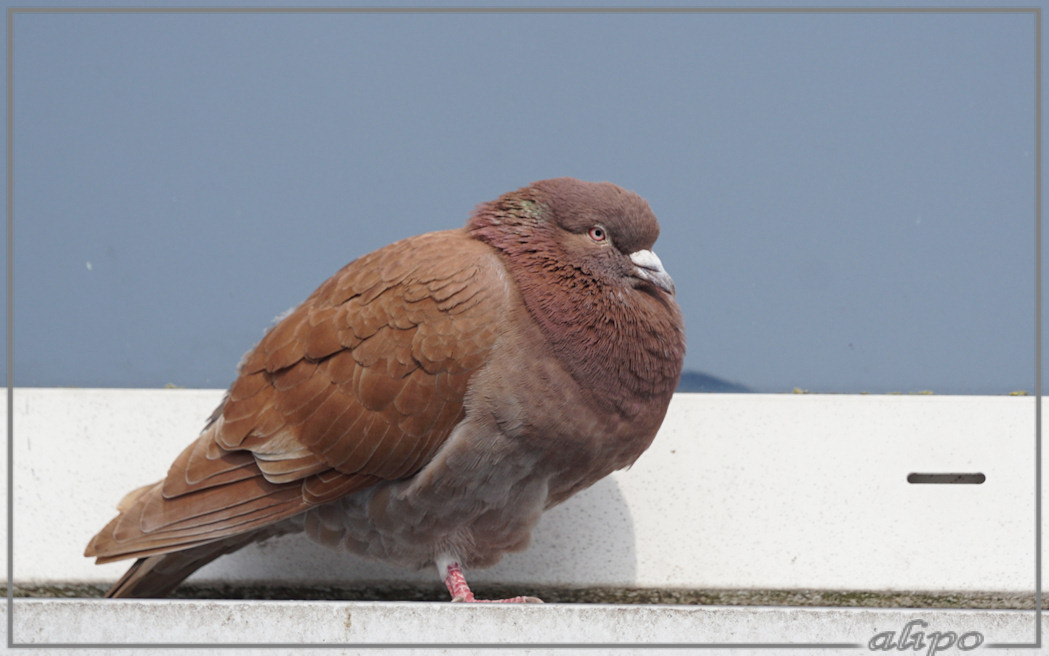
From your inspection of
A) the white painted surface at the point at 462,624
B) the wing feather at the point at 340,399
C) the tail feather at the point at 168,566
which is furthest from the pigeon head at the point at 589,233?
the tail feather at the point at 168,566

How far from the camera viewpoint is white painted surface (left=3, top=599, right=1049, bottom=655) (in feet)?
8.14

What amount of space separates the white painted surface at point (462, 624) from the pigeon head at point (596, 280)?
2.03ft

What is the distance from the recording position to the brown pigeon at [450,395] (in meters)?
2.61

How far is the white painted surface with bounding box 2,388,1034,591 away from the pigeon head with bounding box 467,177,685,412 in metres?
0.90

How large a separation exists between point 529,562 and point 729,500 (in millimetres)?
802

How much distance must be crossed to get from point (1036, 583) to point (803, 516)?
814 millimetres

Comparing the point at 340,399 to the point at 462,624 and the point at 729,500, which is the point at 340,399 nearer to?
the point at 462,624

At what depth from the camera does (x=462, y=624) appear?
2533mm

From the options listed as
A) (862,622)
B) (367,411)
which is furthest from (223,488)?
(862,622)

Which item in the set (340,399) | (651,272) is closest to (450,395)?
(340,399)

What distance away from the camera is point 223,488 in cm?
288

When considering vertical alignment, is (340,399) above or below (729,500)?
above

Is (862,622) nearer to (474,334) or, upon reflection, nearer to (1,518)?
(474,334)

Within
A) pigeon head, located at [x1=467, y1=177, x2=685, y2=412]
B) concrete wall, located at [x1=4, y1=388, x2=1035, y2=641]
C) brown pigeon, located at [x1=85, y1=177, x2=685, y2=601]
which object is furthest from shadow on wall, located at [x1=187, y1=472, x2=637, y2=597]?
pigeon head, located at [x1=467, y1=177, x2=685, y2=412]
